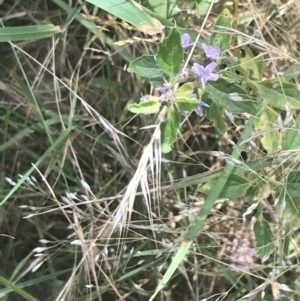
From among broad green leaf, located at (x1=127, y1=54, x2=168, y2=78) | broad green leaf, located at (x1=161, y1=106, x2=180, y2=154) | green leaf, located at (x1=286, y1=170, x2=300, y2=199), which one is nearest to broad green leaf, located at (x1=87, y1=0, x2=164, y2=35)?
broad green leaf, located at (x1=127, y1=54, x2=168, y2=78)

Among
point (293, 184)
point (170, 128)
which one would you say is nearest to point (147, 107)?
point (170, 128)

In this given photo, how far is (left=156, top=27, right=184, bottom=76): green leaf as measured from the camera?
0.64m

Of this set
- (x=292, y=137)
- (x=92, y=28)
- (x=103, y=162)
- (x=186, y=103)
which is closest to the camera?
(x=186, y=103)

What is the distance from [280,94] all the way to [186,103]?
197 millimetres

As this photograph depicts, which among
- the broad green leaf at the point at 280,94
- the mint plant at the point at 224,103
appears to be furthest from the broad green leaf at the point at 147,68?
the broad green leaf at the point at 280,94

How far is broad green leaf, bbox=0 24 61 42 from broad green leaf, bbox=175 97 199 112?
267 millimetres

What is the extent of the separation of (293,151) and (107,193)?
0.44 m

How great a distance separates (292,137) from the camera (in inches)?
29.9

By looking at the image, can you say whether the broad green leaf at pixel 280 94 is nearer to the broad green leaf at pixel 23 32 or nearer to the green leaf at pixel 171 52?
the green leaf at pixel 171 52

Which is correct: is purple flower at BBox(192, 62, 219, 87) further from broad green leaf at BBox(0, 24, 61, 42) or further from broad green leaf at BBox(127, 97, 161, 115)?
broad green leaf at BBox(0, 24, 61, 42)

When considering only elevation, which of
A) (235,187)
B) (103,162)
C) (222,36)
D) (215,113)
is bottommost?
(103,162)

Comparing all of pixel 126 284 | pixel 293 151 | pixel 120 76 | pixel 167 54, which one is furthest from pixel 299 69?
pixel 126 284

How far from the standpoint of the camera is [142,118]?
104cm

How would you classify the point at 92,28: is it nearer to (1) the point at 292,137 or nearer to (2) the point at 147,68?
(2) the point at 147,68
